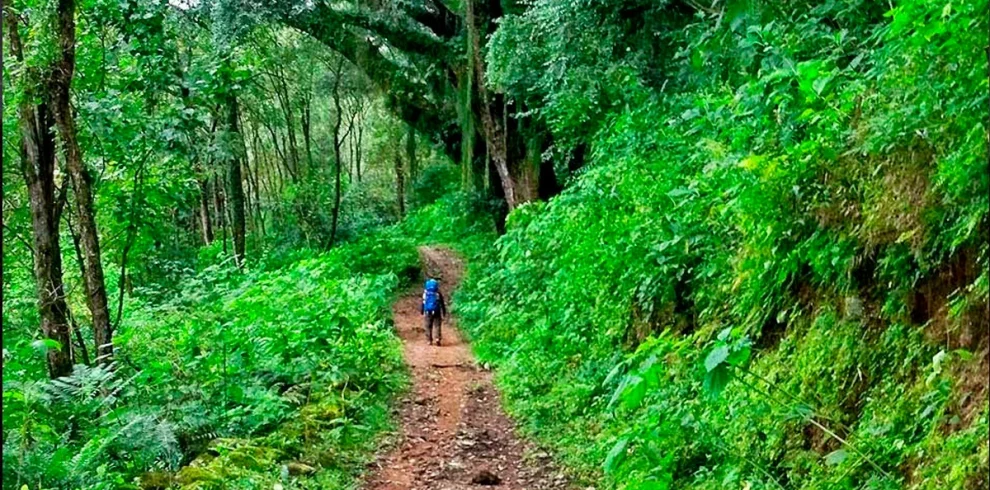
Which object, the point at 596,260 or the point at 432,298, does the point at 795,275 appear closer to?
the point at 596,260

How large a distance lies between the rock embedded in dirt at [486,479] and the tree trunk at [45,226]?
5002 mm

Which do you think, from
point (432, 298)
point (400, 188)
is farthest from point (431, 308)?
point (400, 188)

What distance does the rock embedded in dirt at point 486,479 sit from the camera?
22.3 feet

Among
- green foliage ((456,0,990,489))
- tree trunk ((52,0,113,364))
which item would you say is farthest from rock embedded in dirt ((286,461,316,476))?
tree trunk ((52,0,113,364))

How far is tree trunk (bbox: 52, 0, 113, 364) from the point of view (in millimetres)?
8281

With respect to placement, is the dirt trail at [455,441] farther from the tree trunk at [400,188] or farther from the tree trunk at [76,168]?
the tree trunk at [400,188]

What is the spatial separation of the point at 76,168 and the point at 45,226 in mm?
735

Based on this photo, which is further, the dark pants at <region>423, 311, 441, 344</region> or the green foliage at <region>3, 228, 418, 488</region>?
the dark pants at <region>423, 311, 441, 344</region>

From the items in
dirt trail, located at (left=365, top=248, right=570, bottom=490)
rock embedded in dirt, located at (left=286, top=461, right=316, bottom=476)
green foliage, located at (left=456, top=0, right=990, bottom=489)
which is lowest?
dirt trail, located at (left=365, top=248, right=570, bottom=490)

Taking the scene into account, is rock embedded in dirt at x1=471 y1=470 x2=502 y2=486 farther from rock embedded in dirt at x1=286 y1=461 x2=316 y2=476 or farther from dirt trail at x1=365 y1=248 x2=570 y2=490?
rock embedded in dirt at x1=286 y1=461 x2=316 y2=476

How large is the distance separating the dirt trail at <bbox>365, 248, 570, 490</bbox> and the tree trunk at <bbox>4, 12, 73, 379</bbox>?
3924mm

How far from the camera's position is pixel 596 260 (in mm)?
9078

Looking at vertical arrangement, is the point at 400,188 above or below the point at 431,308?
above

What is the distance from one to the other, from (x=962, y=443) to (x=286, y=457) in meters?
5.69
